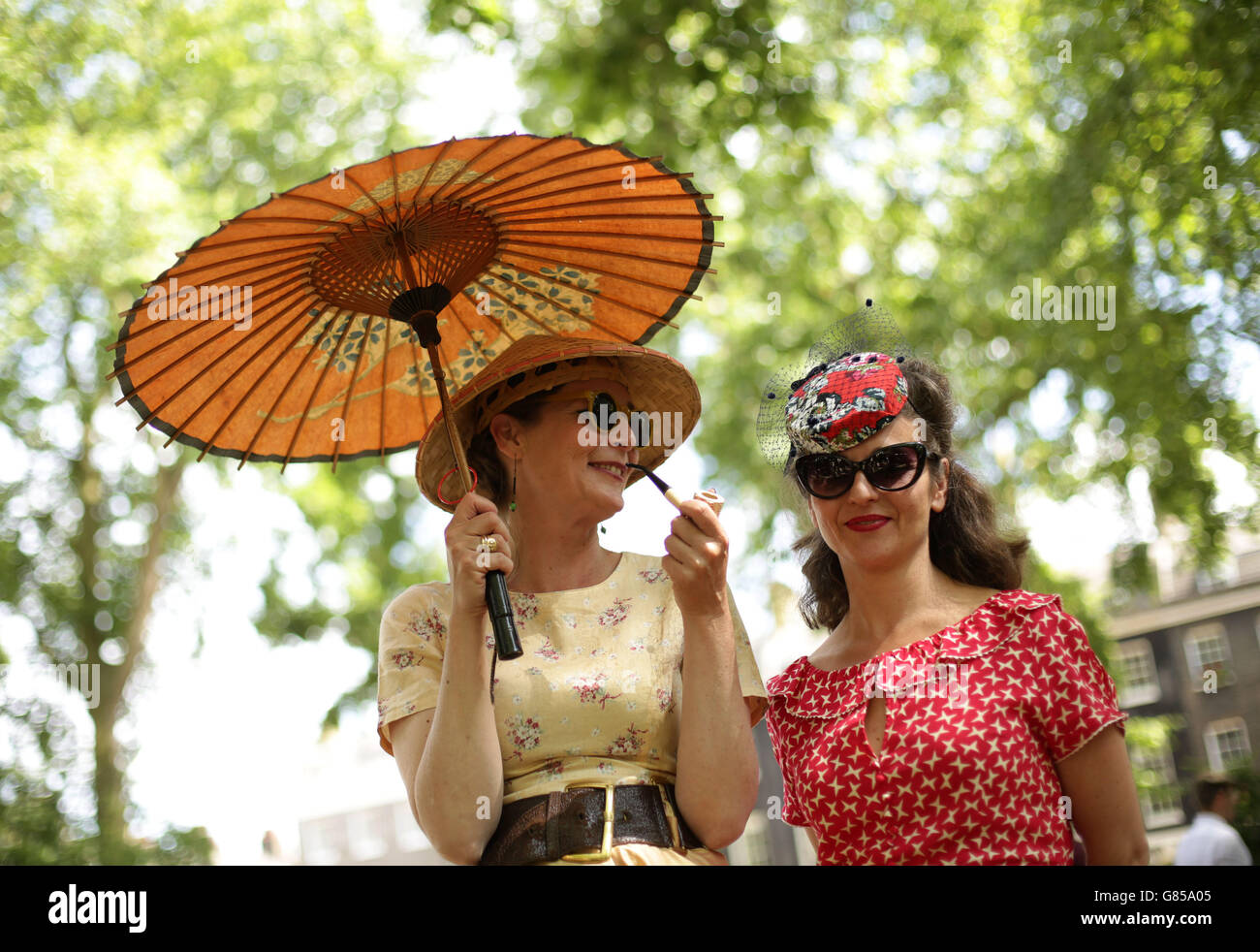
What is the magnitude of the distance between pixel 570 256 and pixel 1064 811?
1.90 metres

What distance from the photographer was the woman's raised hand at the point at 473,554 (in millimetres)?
2787

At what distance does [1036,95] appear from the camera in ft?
38.7

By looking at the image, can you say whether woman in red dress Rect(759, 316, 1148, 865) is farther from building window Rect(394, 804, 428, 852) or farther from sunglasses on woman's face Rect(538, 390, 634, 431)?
building window Rect(394, 804, 428, 852)

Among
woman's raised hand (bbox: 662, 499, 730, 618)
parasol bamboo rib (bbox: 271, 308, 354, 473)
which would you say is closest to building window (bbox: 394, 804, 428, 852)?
parasol bamboo rib (bbox: 271, 308, 354, 473)

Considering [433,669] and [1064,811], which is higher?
[433,669]

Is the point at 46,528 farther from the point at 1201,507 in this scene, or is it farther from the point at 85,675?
the point at 1201,507

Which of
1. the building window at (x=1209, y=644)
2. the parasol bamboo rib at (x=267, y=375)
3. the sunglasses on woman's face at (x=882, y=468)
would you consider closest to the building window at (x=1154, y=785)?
the building window at (x=1209, y=644)

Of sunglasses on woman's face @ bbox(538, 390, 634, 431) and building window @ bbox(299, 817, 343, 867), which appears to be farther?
building window @ bbox(299, 817, 343, 867)

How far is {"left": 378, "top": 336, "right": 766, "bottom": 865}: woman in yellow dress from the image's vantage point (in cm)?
282

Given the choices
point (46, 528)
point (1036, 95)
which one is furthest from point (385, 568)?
point (1036, 95)

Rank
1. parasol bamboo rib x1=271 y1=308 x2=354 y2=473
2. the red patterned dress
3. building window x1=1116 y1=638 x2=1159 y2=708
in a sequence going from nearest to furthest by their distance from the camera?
the red patterned dress → parasol bamboo rib x1=271 y1=308 x2=354 y2=473 → building window x1=1116 y1=638 x2=1159 y2=708


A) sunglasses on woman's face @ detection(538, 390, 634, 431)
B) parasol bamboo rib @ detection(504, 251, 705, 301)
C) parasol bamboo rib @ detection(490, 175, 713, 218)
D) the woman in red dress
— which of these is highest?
parasol bamboo rib @ detection(490, 175, 713, 218)

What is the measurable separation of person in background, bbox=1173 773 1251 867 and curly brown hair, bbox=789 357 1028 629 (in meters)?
5.42

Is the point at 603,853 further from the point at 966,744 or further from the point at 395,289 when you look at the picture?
the point at 395,289
